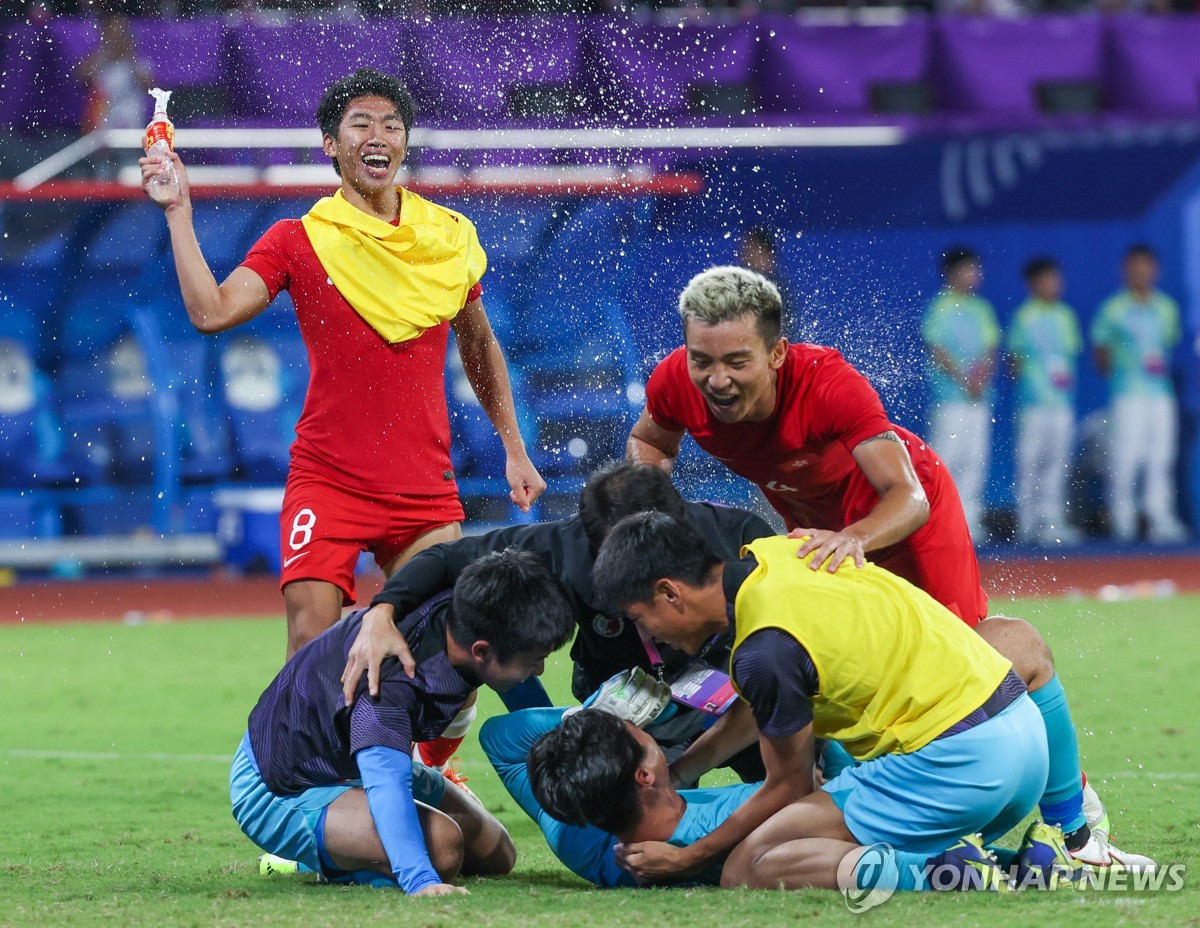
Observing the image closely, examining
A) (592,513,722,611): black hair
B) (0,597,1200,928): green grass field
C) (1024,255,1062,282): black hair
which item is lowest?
(0,597,1200,928): green grass field

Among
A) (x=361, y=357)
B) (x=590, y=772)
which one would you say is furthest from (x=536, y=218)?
(x=590, y=772)

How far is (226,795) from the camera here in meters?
6.79

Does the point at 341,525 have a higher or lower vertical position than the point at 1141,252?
lower

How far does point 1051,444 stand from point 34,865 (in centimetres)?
1213

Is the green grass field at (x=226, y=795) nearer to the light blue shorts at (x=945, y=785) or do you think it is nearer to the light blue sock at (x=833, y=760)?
the light blue shorts at (x=945, y=785)

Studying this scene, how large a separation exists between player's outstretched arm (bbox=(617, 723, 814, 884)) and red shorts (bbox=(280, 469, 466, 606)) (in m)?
1.65

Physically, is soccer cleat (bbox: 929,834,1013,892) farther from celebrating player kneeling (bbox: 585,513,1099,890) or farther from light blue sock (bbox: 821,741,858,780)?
light blue sock (bbox: 821,741,858,780)

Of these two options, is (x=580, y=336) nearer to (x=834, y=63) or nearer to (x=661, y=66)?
(x=661, y=66)

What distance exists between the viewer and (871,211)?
15117mm

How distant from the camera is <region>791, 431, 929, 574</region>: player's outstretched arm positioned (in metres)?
4.98

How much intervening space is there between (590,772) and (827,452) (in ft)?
5.08

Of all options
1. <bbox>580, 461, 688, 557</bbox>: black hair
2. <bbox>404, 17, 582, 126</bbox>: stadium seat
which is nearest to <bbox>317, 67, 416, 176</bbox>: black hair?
<bbox>580, 461, 688, 557</bbox>: black hair

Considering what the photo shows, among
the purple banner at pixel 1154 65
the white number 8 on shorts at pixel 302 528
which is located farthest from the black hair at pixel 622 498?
the purple banner at pixel 1154 65

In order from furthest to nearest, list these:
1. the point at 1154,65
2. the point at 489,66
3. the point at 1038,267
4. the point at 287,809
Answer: the point at 1154,65, the point at 1038,267, the point at 489,66, the point at 287,809
